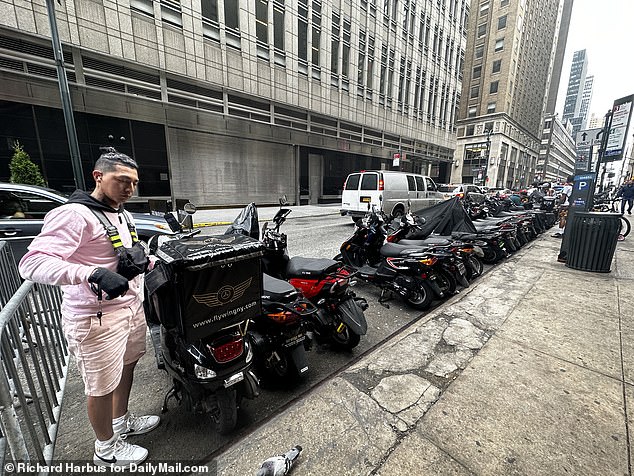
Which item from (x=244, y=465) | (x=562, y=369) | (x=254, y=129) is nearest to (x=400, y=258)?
(x=562, y=369)

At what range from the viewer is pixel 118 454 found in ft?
6.13

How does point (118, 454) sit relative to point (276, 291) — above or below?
below

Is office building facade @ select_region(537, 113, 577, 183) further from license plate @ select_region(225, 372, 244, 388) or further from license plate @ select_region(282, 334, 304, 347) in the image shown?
license plate @ select_region(225, 372, 244, 388)

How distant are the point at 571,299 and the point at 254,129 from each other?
16493 mm

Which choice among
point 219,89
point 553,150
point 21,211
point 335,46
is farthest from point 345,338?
point 553,150

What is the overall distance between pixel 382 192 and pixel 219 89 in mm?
11040

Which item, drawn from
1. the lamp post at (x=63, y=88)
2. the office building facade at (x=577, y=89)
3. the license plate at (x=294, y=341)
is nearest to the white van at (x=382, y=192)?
the license plate at (x=294, y=341)

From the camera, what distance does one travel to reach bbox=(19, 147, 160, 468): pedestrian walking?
56.0 inches

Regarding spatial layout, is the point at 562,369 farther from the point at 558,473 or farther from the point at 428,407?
the point at 428,407

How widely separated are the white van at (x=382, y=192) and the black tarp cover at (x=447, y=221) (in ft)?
10.6

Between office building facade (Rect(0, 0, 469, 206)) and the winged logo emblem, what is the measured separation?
14.4 metres

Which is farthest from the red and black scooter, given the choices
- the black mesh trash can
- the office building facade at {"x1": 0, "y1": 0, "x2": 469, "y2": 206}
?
the office building facade at {"x1": 0, "y1": 0, "x2": 469, "y2": 206}

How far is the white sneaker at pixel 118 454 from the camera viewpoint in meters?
1.82

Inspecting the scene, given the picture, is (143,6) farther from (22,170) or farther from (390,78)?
(390,78)
